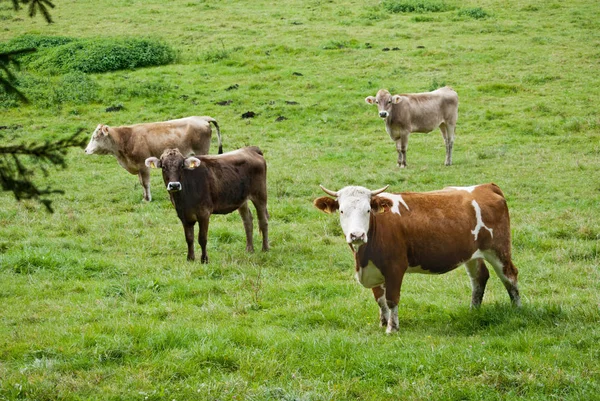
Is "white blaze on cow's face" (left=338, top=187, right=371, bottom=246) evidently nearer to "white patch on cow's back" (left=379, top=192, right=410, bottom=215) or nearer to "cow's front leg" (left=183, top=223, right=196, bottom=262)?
"white patch on cow's back" (left=379, top=192, right=410, bottom=215)

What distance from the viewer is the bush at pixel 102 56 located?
30.3 m

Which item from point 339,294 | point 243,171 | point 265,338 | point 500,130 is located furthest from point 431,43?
point 265,338

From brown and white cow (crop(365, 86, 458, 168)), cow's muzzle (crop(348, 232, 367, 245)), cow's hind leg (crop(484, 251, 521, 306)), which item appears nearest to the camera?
cow's muzzle (crop(348, 232, 367, 245))

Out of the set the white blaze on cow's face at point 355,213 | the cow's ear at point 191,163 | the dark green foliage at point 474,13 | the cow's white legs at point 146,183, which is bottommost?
the cow's white legs at point 146,183

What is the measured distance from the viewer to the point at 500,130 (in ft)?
71.5

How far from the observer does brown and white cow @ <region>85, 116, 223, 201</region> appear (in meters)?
16.8

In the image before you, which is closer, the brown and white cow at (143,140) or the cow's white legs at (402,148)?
the brown and white cow at (143,140)

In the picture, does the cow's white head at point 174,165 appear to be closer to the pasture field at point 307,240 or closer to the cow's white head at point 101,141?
the pasture field at point 307,240

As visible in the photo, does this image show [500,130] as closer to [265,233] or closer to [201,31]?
[265,233]

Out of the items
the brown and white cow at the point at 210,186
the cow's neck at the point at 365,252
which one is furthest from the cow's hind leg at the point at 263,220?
the cow's neck at the point at 365,252

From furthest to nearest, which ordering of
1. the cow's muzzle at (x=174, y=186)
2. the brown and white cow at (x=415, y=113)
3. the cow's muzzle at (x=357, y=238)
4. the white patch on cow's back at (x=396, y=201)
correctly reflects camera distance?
the brown and white cow at (x=415, y=113)
the cow's muzzle at (x=174, y=186)
the white patch on cow's back at (x=396, y=201)
the cow's muzzle at (x=357, y=238)

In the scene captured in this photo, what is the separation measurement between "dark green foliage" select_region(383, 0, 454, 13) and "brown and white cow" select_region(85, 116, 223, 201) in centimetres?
2469

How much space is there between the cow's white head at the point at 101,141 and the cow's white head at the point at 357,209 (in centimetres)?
1064

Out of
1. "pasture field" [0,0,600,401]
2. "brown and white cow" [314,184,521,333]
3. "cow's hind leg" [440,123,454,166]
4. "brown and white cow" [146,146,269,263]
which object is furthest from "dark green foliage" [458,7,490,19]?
"brown and white cow" [314,184,521,333]
